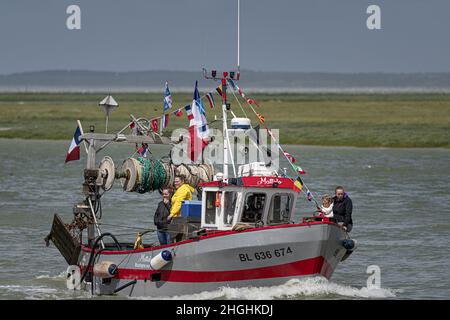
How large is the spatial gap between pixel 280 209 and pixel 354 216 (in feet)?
47.0

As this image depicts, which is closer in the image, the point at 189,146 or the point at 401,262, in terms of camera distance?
the point at 189,146

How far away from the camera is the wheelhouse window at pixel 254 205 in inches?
915

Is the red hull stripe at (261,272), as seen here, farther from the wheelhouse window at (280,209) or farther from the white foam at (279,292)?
the wheelhouse window at (280,209)

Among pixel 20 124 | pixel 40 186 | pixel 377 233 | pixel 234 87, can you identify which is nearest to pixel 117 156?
Answer: pixel 40 186

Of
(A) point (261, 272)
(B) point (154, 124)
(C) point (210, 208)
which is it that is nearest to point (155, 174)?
(B) point (154, 124)

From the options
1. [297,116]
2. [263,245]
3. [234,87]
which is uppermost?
[234,87]

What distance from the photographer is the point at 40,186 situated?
157 feet

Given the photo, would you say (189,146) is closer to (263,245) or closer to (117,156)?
(263,245)

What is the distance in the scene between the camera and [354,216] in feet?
123

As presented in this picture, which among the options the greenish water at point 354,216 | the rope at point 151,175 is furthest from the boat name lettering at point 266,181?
the rope at point 151,175

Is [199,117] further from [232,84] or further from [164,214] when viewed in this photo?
[164,214]

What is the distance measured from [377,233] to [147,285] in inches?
473

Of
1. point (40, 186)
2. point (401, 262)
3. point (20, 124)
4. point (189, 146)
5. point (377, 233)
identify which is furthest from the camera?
point (20, 124)

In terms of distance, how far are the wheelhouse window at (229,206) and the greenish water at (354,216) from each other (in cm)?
157
